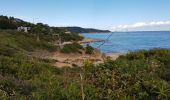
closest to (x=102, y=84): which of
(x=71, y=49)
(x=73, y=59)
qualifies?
(x=73, y=59)

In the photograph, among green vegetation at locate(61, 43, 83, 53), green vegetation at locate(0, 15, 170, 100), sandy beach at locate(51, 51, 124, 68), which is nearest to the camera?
green vegetation at locate(0, 15, 170, 100)

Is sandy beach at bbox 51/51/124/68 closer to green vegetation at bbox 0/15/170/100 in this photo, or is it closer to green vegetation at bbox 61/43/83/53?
green vegetation at bbox 61/43/83/53

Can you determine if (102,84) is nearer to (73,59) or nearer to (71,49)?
(73,59)

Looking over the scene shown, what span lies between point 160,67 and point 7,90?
387 cm

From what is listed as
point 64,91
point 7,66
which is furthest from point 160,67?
point 7,66

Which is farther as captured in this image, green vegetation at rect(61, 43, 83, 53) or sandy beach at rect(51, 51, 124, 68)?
green vegetation at rect(61, 43, 83, 53)

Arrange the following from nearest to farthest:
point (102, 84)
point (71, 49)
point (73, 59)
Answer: point (102, 84) → point (73, 59) → point (71, 49)

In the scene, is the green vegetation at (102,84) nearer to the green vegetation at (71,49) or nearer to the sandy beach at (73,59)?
the sandy beach at (73,59)

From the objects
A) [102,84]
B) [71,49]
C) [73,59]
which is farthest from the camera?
[71,49]

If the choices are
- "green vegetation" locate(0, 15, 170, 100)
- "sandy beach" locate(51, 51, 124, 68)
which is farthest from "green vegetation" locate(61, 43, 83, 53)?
"green vegetation" locate(0, 15, 170, 100)

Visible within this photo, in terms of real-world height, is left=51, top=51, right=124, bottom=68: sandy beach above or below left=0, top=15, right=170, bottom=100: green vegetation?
below

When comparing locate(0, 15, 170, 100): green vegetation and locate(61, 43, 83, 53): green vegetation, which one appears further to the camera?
locate(61, 43, 83, 53): green vegetation

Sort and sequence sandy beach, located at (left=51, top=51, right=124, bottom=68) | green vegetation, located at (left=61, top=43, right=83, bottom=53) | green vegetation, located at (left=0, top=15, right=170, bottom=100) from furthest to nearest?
1. green vegetation, located at (left=61, top=43, right=83, bottom=53)
2. sandy beach, located at (left=51, top=51, right=124, bottom=68)
3. green vegetation, located at (left=0, top=15, right=170, bottom=100)

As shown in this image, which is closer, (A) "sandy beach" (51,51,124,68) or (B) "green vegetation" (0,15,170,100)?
(B) "green vegetation" (0,15,170,100)
